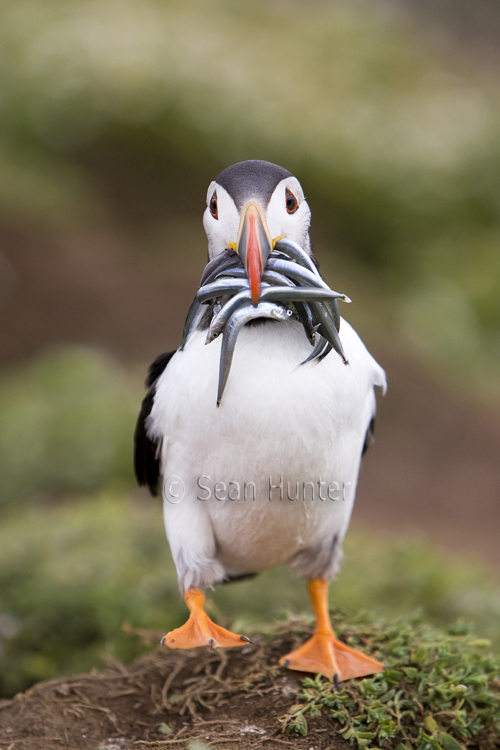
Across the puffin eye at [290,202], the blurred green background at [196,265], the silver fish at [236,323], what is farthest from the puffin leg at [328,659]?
the puffin eye at [290,202]

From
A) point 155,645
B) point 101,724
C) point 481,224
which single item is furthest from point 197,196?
point 101,724

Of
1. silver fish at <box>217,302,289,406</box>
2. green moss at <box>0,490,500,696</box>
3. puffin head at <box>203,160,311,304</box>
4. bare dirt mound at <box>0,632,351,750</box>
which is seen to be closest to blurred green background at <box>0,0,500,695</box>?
green moss at <box>0,490,500,696</box>

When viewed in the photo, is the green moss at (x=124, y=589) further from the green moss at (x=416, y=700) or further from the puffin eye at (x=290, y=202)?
the puffin eye at (x=290, y=202)

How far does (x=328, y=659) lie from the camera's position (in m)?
3.82

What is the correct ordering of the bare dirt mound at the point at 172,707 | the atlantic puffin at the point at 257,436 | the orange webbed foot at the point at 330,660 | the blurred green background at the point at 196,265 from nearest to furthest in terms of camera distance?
the atlantic puffin at the point at 257,436, the bare dirt mound at the point at 172,707, the orange webbed foot at the point at 330,660, the blurred green background at the point at 196,265

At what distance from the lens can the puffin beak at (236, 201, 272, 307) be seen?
2959 mm

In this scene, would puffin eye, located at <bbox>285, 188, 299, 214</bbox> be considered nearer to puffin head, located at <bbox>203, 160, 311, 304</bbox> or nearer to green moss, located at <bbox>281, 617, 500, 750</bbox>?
puffin head, located at <bbox>203, 160, 311, 304</bbox>

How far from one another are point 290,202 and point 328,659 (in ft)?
7.27

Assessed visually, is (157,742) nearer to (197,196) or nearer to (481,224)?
(197,196)

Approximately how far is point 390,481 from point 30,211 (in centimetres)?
866

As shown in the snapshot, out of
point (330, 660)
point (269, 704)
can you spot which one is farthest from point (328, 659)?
point (269, 704)

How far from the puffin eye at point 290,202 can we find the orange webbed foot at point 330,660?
2168mm

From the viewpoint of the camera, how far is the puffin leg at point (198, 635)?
3494mm

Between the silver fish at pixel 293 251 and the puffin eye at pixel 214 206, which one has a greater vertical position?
the puffin eye at pixel 214 206
